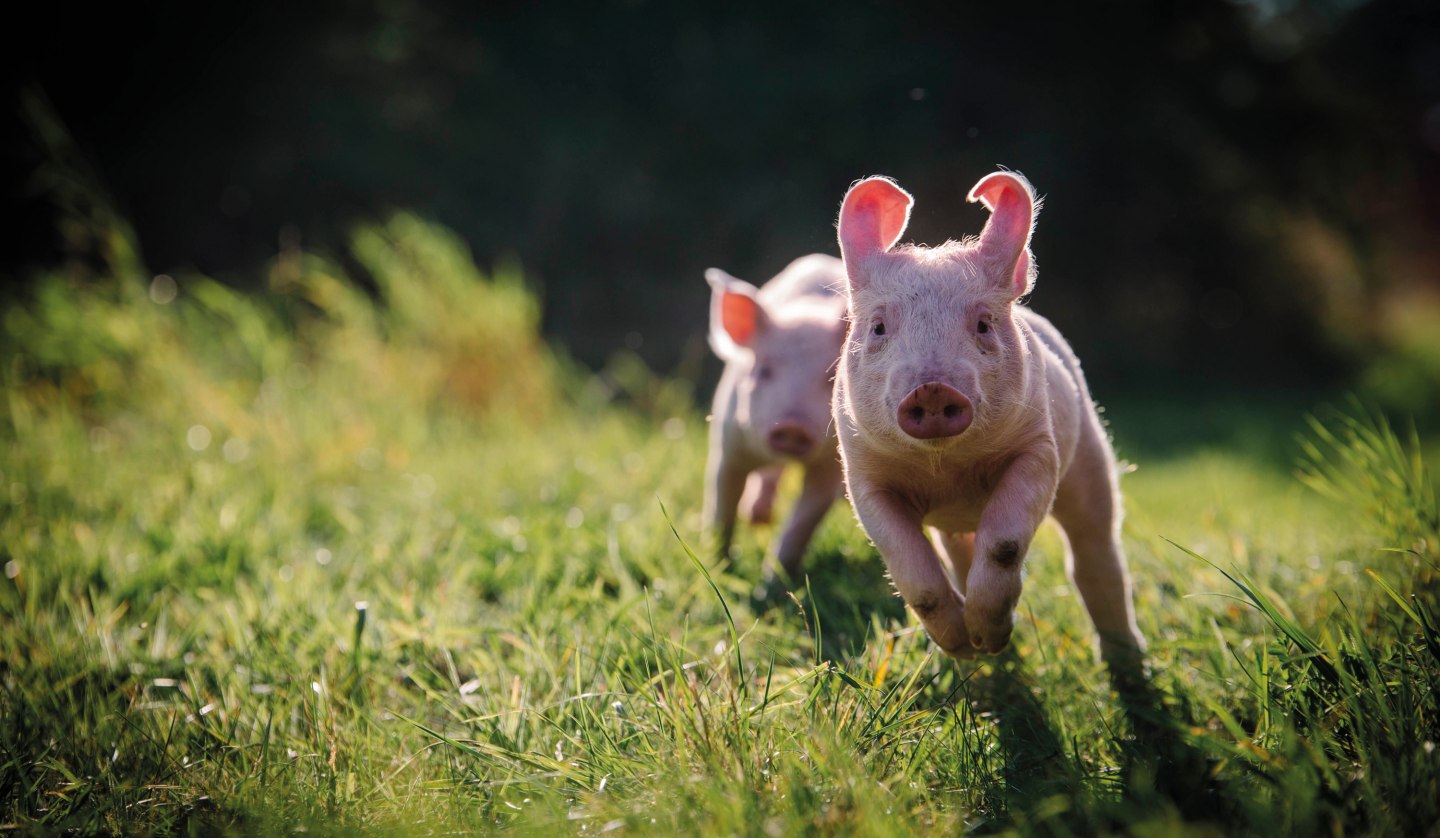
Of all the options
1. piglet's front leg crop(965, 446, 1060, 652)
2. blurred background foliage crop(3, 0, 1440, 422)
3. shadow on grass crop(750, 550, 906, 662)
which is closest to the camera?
piglet's front leg crop(965, 446, 1060, 652)

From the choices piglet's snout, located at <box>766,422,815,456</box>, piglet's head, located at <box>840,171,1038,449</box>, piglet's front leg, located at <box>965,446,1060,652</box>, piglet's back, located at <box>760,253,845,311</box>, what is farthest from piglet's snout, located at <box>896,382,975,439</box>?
piglet's back, located at <box>760,253,845,311</box>

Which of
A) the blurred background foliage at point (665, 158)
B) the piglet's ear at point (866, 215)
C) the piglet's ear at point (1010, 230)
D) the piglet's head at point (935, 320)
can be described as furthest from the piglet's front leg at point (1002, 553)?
the blurred background foliage at point (665, 158)

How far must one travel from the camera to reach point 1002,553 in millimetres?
2256

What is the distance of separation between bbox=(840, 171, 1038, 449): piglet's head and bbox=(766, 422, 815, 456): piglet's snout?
1.08m

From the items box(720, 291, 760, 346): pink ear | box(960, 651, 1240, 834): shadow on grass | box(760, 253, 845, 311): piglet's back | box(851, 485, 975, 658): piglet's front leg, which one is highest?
box(760, 253, 845, 311): piglet's back

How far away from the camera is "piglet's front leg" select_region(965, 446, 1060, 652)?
2264mm

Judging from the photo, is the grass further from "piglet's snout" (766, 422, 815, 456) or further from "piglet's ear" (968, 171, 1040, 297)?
"piglet's ear" (968, 171, 1040, 297)

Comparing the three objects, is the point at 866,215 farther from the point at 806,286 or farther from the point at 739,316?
the point at 806,286

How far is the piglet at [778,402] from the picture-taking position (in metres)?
3.70

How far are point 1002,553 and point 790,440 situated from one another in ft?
4.82

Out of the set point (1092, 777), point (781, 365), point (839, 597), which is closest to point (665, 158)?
point (781, 365)

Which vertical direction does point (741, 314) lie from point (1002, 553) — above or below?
above

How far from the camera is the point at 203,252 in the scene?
1277 centimetres

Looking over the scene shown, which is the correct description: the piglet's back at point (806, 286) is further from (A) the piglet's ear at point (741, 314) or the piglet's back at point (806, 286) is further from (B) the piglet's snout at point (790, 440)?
(B) the piglet's snout at point (790, 440)
